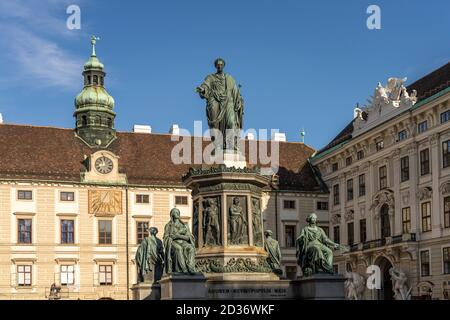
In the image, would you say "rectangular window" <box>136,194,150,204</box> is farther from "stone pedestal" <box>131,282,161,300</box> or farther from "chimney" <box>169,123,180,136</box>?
"stone pedestal" <box>131,282,161,300</box>

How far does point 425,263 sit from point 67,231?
23440mm

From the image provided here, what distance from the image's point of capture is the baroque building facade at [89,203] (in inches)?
2165

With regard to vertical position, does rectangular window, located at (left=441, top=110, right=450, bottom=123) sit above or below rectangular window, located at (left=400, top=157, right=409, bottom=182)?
above

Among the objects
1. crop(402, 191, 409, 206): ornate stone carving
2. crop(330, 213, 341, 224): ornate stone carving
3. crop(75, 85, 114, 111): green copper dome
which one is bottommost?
crop(330, 213, 341, 224): ornate stone carving

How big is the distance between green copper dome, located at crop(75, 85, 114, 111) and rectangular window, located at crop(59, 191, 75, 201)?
8.23 metres

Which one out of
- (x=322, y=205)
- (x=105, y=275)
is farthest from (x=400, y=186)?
(x=105, y=275)

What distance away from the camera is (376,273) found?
50.9 meters

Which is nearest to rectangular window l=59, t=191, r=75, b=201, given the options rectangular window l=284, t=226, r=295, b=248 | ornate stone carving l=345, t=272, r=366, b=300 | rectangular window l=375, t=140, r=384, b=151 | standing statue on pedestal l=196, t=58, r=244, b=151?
rectangular window l=284, t=226, r=295, b=248

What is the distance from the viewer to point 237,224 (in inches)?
747

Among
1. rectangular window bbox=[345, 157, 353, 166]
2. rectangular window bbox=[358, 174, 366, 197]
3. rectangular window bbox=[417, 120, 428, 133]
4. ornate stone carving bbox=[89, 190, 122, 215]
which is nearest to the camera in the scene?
rectangular window bbox=[417, 120, 428, 133]

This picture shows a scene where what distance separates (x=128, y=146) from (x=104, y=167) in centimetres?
396

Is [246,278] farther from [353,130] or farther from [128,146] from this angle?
[128,146]

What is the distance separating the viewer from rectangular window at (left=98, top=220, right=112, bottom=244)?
57031 millimetres

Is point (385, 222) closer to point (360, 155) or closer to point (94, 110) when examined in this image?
point (360, 155)
